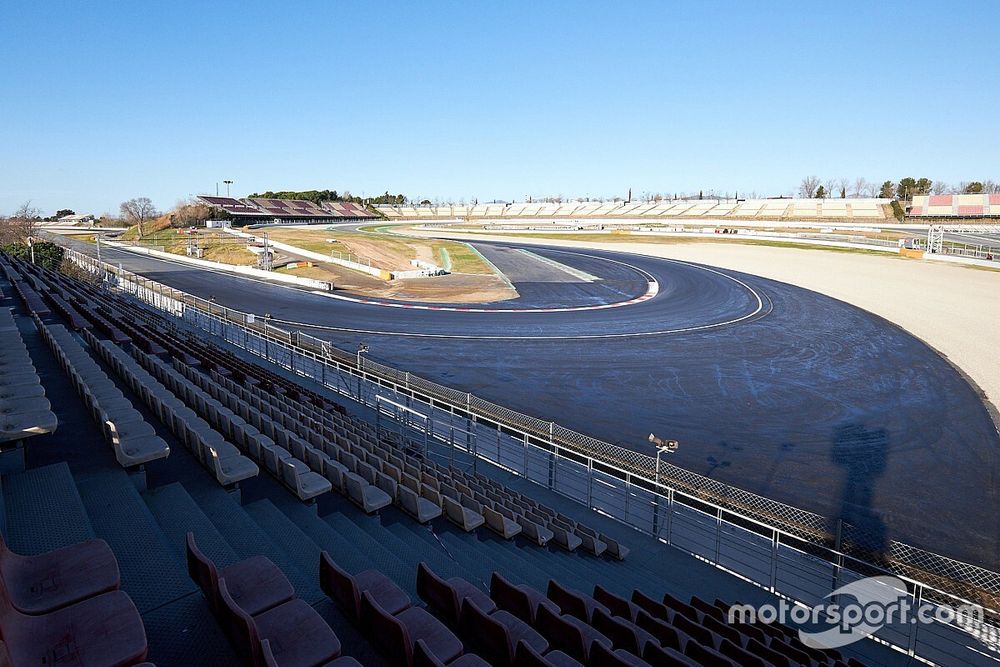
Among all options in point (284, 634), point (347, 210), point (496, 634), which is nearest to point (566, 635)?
point (496, 634)

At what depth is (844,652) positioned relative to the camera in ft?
25.4

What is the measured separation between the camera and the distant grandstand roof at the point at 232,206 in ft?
387

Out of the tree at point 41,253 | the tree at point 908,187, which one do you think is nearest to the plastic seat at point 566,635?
the tree at point 41,253

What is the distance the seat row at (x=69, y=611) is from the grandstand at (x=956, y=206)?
142 meters

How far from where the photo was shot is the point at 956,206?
11438 cm

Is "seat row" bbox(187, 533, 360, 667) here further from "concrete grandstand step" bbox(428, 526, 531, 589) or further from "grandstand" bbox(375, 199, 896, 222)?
"grandstand" bbox(375, 199, 896, 222)

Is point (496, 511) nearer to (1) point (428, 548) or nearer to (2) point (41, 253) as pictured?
(1) point (428, 548)

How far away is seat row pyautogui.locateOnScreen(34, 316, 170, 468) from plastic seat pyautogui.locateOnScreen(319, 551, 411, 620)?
3.26 meters

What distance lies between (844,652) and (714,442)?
932 cm

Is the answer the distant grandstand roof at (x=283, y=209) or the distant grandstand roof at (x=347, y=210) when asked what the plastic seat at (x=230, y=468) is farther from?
the distant grandstand roof at (x=347, y=210)

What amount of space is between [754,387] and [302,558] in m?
20.1

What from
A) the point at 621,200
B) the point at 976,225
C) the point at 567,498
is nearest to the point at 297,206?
the point at 621,200

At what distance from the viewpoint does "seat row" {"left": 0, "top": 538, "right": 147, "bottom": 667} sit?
3193 millimetres

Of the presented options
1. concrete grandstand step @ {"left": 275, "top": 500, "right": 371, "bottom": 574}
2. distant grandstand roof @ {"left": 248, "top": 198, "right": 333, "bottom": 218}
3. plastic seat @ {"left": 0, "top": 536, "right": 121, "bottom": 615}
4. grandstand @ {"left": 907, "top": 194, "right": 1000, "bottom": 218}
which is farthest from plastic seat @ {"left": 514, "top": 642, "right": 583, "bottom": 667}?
distant grandstand roof @ {"left": 248, "top": 198, "right": 333, "bottom": 218}
